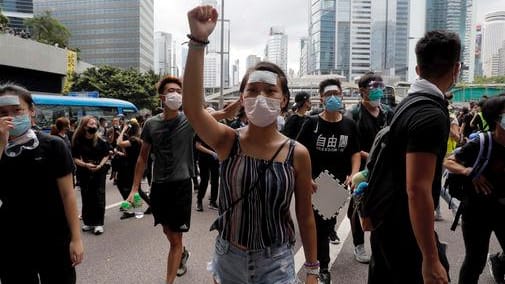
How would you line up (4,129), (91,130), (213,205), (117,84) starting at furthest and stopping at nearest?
(117,84), (213,205), (91,130), (4,129)

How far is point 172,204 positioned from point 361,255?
220cm

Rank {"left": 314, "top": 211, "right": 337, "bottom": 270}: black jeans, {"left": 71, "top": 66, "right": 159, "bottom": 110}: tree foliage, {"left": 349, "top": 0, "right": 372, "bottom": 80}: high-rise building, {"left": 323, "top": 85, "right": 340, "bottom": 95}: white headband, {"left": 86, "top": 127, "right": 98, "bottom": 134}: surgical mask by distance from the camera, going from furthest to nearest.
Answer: {"left": 349, "top": 0, "right": 372, "bottom": 80}: high-rise building < {"left": 71, "top": 66, "right": 159, "bottom": 110}: tree foliage < {"left": 86, "top": 127, "right": 98, "bottom": 134}: surgical mask < {"left": 323, "top": 85, "right": 340, "bottom": 95}: white headband < {"left": 314, "top": 211, "right": 337, "bottom": 270}: black jeans

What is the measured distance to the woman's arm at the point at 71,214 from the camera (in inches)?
102

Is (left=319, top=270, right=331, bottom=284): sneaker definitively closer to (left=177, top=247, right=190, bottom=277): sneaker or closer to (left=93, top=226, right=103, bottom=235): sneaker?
(left=177, top=247, right=190, bottom=277): sneaker

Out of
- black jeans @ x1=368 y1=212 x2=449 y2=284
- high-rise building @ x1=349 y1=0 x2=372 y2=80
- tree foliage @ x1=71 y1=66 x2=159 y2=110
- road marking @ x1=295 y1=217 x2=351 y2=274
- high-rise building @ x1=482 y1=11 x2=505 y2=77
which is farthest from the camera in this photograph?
high-rise building @ x1=482 y1=11 x2=505 y2=77

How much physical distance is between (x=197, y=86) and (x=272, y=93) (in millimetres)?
396

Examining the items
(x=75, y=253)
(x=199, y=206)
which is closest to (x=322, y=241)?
(x=75, y=253)

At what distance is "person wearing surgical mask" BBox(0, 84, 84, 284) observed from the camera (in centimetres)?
248

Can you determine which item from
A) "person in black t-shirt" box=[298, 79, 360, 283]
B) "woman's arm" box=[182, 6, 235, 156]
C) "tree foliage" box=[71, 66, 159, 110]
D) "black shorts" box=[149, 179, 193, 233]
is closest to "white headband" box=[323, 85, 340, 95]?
"person in black t-shirt" box=[298, 79, 360, 283]

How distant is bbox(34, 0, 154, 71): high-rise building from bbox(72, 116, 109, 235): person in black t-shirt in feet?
349

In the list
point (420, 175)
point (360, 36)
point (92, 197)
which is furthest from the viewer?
point (360, 36)

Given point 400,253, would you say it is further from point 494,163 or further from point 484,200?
point 494,163

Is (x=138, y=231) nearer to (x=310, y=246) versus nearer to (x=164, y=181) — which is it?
(x=164, y=181)

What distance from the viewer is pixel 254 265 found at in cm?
202
